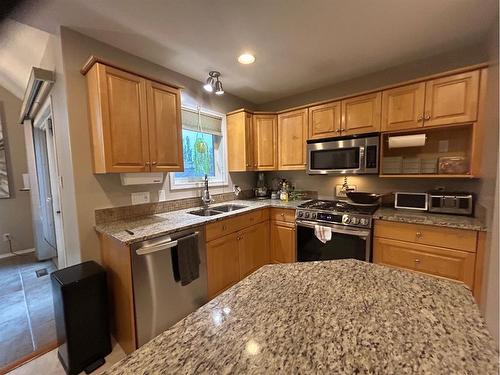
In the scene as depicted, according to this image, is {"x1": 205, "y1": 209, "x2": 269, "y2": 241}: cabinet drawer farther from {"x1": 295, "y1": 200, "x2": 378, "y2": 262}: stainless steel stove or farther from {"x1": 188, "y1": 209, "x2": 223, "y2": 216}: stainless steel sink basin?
{"x1": 295, "y1": 200, "x2": 378, "y2": 262}: stainless steel stove

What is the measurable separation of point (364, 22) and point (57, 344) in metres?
3.56

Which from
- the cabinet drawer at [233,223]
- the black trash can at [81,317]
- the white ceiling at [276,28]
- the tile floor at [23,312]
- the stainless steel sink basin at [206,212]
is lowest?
the tile floor at [23,312]

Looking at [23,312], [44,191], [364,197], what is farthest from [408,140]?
[44,191]

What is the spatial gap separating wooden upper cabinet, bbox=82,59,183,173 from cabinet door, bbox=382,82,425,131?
2.18m

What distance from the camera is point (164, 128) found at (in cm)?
209

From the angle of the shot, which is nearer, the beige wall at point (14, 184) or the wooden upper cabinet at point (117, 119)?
the wooden upper cabinet at point (117, 119)

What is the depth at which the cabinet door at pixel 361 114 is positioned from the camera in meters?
2.37

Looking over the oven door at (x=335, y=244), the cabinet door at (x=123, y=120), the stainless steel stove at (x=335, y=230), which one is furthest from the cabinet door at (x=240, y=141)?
the cabinet door at (x=123, y=120)

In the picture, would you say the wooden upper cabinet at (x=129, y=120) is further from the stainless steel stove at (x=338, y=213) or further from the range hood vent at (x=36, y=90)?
the stainless steel stove at (x=338, y=213)

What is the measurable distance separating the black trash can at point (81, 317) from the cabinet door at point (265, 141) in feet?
7.42

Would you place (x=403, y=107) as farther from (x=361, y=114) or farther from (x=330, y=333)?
(x=330, y=333)

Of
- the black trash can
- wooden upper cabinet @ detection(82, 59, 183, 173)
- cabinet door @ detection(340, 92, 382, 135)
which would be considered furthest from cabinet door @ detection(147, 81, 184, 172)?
cabinet door @ detection(340, 92, 382, 135)

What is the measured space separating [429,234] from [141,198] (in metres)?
2.71

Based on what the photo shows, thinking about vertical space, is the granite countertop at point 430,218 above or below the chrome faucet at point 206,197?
below
